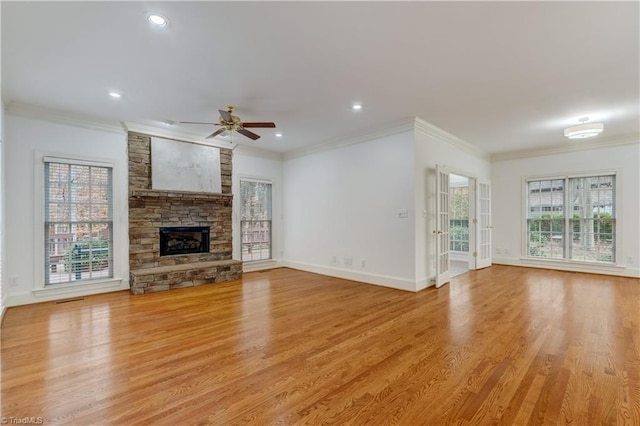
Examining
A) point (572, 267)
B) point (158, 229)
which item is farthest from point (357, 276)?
point (572, 267)

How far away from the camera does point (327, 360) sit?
2.55 m

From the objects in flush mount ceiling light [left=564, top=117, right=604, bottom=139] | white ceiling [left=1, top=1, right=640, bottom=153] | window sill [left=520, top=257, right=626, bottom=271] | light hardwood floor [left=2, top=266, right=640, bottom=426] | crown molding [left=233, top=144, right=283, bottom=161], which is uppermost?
white ceiling [left=1, top=1, right=640, bottom=153]

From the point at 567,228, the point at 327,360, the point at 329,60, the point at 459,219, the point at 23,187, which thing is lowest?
the point at 327,360

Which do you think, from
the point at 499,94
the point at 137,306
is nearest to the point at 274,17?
the point at 499,94

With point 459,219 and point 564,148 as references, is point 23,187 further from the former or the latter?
point 564,148

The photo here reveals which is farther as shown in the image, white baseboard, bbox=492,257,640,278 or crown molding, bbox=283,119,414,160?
white baseboard, bbox=492,257,640,278

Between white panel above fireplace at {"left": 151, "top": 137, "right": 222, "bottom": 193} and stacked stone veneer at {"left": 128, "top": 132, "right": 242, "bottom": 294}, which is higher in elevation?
white panel above fireplace at {"left": 151, "top": 137, "right": 222, "bottom": 193}

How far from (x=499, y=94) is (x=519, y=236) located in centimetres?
459

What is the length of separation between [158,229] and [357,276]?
3.71m

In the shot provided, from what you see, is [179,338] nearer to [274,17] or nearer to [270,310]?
[270,310]

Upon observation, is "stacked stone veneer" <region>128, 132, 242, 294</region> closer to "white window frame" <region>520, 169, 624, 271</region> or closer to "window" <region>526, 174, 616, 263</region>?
"white window frame" <region>520, 169, 624, 271</region>

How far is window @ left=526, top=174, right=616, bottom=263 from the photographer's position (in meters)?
6.11

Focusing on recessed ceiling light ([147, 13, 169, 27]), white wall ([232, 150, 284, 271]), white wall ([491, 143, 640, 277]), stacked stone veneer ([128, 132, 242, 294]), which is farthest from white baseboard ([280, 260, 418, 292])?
recessed ceiling light ([147, 13, 169, 27])

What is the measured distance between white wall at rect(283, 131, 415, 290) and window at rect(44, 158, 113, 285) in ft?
11.7
